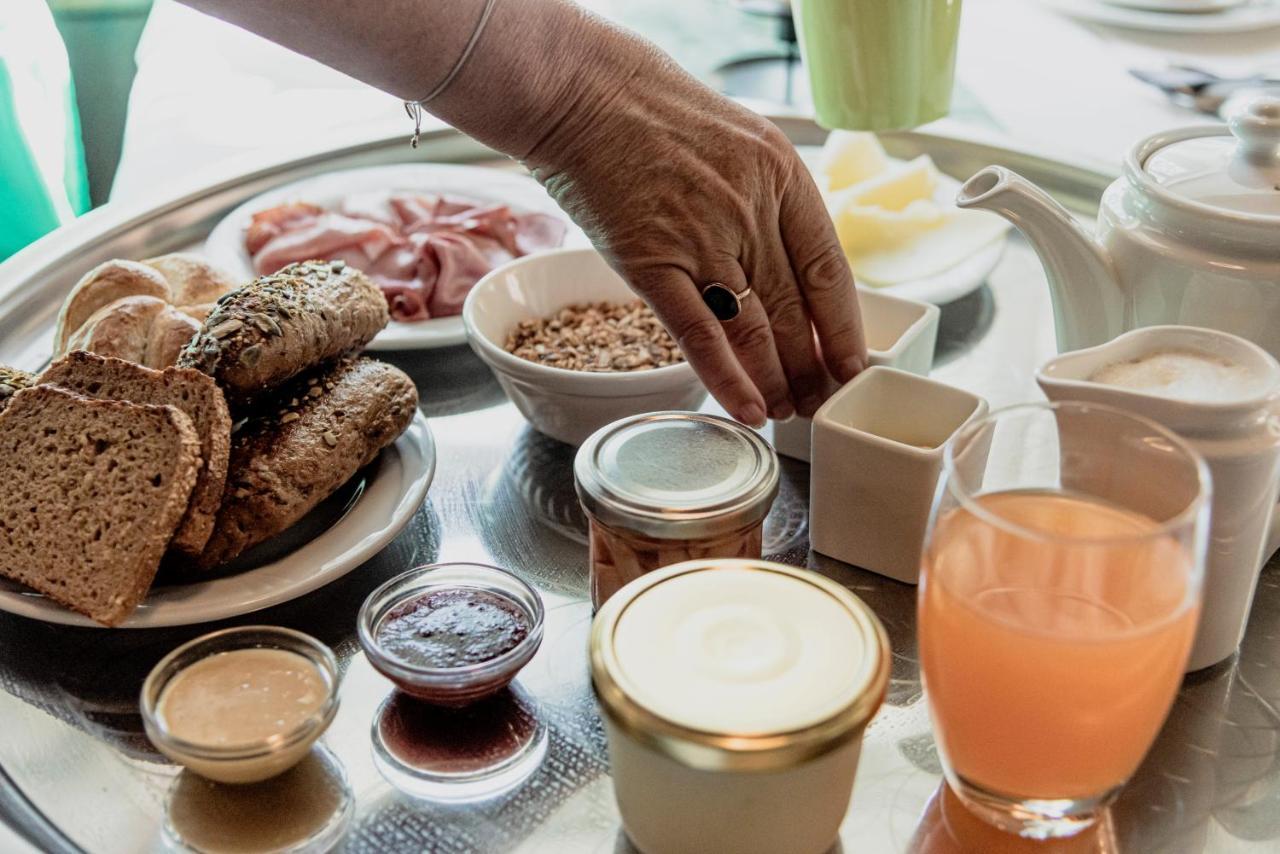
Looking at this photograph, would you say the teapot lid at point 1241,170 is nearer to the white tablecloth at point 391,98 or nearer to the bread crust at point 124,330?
the bread crust at point 124,330

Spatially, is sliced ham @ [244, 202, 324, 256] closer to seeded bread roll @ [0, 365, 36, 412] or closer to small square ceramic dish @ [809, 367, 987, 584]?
seeded bread roll @ [0, 365, 36, 412]

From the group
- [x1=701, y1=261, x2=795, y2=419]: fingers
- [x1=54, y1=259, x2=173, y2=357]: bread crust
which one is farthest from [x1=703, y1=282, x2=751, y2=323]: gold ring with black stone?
[x1=54, y1=259, x2=173, y2=357]: bread crust

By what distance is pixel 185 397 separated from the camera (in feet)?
2.91

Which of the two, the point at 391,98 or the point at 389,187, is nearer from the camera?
the point at 389,187

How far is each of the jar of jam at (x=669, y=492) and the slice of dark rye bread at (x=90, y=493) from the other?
0.90 feet

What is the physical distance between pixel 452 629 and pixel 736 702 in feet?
0.81

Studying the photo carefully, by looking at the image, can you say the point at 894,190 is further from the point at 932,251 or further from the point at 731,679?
the point at 731,679

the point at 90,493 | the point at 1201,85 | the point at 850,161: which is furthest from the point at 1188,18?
the point at 90,493

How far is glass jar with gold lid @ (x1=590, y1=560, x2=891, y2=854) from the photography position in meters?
0.60

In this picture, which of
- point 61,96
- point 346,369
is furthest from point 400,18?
point 61,96

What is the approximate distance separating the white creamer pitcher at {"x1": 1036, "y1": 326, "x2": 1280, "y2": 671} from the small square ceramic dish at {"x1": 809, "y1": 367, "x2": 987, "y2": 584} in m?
0.10

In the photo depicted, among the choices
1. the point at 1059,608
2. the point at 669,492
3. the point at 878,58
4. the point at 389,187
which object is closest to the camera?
the point at 1059,608

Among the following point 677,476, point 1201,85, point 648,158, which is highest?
point 648,158

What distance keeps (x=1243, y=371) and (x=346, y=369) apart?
2.07 feet
